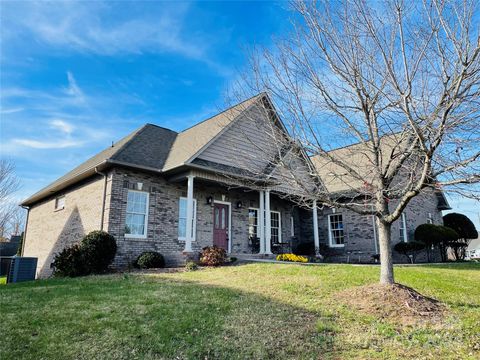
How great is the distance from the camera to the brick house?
12.8 m

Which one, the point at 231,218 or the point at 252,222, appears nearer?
the point at 231,218

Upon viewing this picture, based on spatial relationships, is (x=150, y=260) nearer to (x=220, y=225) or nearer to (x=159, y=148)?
(x=220, y=225)

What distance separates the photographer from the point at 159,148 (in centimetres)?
1547

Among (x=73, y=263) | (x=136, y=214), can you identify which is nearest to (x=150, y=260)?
(x=136, y=214)

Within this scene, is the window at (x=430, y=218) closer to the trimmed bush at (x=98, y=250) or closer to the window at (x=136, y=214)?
the window at (x=136, y=214)

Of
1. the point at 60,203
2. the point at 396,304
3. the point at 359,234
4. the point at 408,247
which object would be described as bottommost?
the point at 396,304

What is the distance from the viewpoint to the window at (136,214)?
12.9 metres

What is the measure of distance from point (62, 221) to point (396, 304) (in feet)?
48.0

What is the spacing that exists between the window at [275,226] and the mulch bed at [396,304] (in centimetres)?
1136

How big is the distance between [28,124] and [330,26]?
16.2 metres

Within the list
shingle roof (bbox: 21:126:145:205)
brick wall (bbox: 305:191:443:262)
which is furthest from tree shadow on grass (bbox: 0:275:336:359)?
brick wall (bbox: 305:191:443:262)

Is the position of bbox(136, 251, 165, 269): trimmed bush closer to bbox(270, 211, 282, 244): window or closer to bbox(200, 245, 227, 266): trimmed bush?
bbox(200, 245, 227, 266): trimmed bush

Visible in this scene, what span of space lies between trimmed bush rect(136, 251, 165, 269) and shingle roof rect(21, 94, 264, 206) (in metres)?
3.15

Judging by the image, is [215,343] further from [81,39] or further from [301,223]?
[301,223]
